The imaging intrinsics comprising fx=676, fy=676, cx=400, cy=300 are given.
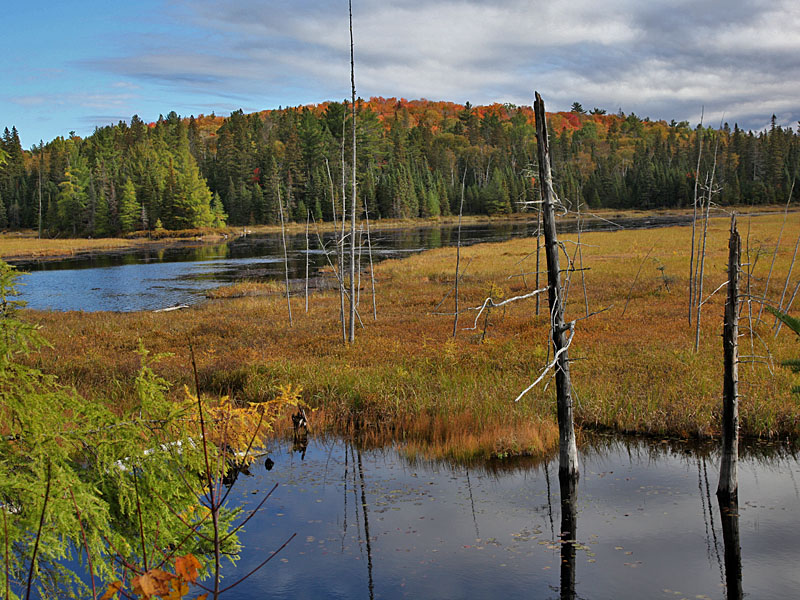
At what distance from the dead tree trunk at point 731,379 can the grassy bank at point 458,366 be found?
2619 mm

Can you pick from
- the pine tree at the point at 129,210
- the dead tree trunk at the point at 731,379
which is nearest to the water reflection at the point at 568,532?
the dead tree trunk at the point at 731,379

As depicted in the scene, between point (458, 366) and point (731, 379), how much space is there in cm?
790

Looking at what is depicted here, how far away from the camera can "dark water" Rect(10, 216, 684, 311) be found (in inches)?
1521

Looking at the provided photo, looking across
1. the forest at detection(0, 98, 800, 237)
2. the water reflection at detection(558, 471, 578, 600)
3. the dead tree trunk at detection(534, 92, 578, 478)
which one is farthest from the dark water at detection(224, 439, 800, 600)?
the forest at detection(0, 98, 800, 237)

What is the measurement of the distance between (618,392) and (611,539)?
17.8 ft

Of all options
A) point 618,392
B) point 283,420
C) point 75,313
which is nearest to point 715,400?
point 618,392

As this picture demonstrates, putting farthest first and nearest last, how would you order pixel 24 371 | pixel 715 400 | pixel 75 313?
1. pixel 75 313
2. pixel 715 400
3. pixel 24 371

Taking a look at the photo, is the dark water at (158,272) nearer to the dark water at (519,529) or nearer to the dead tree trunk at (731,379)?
the dark water at (519,529)

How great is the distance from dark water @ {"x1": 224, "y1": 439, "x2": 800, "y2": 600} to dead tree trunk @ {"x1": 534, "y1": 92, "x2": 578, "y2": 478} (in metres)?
0.92

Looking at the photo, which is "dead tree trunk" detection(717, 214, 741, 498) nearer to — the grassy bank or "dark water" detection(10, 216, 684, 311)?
the grassy bank

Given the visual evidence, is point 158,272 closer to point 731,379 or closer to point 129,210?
point 731,379

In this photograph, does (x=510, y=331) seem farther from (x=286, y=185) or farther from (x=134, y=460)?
(x=286, y=185)

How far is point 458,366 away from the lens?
54.2 feet

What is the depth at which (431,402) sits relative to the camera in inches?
549
